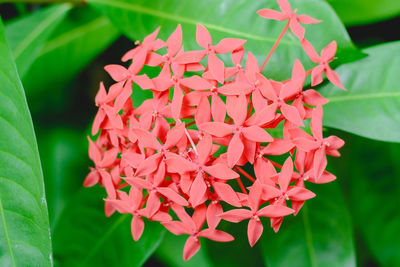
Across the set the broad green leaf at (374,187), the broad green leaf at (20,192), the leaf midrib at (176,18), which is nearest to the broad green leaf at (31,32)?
the leaf midrib at (176,18)

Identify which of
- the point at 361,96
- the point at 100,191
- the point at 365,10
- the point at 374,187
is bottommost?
the point at 374,187

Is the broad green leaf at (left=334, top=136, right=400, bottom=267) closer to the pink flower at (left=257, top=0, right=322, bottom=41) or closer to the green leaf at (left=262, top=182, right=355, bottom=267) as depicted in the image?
the green leaf at (left=262, top=182, right=355, bottom=267)

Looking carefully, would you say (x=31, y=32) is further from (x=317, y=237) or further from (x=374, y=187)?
(x=374, y=187)

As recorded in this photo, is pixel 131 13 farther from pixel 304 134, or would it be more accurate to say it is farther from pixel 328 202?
pixel 328 202

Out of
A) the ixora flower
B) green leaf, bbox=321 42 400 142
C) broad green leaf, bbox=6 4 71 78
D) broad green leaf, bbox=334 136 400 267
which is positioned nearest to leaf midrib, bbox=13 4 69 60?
broad green leaf, bbox=6 4 71 78

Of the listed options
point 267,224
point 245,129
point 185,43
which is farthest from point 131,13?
point 267,224

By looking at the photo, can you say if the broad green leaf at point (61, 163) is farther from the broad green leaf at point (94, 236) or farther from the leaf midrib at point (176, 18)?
the leaf midrib at point (176, 18)

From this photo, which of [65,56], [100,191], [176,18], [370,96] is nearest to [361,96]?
[370,96]
